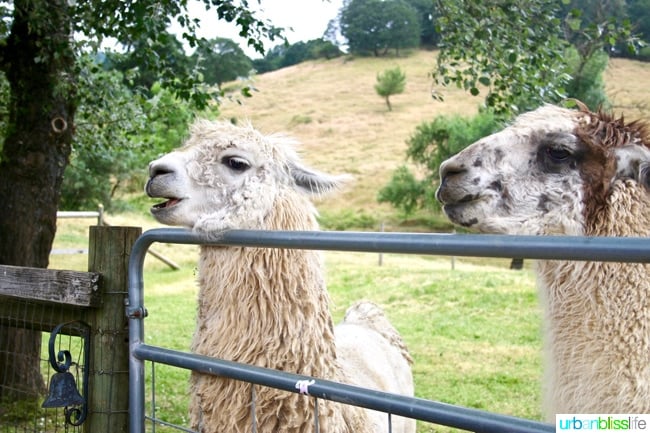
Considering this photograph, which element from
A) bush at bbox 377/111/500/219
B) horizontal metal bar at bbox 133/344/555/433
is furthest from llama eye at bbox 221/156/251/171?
bush at bbox 377/111/500/219

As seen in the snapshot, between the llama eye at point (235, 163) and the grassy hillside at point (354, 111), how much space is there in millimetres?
35225

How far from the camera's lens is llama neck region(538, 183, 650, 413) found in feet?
8.12

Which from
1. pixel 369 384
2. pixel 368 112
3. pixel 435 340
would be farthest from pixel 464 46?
pixel 368 112

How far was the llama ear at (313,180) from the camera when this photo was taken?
3455 mm

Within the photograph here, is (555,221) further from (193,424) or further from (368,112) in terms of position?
(368,112)

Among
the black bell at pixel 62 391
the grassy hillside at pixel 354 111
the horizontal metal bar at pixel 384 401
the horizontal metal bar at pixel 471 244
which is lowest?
the black bell at pixel 62 391

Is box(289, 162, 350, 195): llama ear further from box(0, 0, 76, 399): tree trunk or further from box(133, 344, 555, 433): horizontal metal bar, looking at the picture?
box(0, 0, 76, 399): tree trunk

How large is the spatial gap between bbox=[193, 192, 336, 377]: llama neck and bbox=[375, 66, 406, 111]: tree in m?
76.4

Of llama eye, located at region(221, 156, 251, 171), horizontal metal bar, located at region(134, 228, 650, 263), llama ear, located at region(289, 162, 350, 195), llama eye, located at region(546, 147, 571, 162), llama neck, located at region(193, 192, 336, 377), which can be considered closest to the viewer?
horizontal metal bar, located at region(134, 228, 650, 263)

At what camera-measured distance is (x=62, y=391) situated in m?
2.75

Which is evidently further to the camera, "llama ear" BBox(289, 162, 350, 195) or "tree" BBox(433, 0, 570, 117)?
"tree" BBox(433, 0, 570, 117)

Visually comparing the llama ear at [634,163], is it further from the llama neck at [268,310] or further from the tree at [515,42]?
the tree at [515,42]

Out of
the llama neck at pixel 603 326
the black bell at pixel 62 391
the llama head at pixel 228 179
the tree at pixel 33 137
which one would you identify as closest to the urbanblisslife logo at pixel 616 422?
the llama neck at pixel 603 326

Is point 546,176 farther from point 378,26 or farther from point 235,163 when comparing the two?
point 378,26
